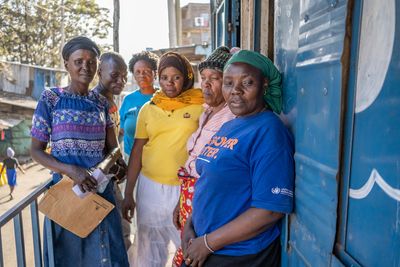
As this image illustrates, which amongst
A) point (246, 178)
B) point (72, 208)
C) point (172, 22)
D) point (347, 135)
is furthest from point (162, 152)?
point (172, 22)

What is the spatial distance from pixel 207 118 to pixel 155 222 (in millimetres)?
873

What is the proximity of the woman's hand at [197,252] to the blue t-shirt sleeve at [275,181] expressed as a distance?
1.17 ft

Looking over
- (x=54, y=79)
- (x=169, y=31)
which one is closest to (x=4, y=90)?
(x=54, y=79)

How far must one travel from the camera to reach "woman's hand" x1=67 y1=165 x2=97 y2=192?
2040mm

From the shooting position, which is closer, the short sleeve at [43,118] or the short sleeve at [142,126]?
the short sleeve at [43,118]

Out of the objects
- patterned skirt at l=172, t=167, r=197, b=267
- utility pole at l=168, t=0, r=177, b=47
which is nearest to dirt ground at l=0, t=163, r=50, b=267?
patterned skirt at l=172, t=167, r=197, b=267

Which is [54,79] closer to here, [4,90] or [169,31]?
[4,90]

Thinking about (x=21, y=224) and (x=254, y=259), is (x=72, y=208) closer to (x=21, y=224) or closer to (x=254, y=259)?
(x=21, y=224)

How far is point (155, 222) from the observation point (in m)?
2.50

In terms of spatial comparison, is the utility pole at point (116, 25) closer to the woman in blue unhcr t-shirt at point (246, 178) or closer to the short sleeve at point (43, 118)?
the short sleeve at point (43, 118)

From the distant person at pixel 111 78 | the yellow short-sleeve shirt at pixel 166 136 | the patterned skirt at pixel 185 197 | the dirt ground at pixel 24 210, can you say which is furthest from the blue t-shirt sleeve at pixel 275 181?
the distant person at pixel 111 78

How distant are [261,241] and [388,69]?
0.95 metres

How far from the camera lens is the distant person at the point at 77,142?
2.08 m

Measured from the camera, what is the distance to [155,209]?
2469 millimetres
